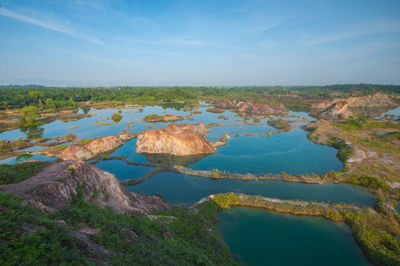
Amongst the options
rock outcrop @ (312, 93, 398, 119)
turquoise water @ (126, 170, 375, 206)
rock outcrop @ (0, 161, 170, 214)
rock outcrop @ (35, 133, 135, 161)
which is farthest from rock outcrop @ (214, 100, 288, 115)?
rock outcrop @ (0, 161, 170, 214)

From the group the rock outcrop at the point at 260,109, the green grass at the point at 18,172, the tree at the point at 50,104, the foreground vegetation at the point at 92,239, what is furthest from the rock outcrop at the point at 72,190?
the tree at the point at 50,104

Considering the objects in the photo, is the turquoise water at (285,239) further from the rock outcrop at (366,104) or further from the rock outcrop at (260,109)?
the rock outcrop at (366,104)

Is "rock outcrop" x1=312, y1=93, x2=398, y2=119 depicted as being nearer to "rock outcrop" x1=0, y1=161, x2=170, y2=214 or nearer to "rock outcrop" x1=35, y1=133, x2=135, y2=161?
"rock outcrop" x1=35, y1=133, x2=135, y2=161

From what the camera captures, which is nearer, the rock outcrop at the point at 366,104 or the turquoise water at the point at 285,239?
the turquoise water at the point at 285,239

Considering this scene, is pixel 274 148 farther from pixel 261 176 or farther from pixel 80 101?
pixel 80 101

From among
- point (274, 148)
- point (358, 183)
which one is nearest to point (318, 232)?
point (358, 183)

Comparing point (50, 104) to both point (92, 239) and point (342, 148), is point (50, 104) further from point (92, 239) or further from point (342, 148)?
point (342, 148)
